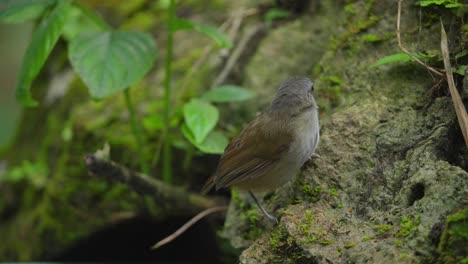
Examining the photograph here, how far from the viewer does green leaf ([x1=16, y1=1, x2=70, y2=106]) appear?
10.6 feet

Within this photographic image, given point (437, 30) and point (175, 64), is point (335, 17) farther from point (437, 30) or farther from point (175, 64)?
point (175, 64)

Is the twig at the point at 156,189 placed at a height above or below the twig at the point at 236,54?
below

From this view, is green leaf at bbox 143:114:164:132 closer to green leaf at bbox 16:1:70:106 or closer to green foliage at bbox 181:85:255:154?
green foliage at bbox 181:85:255:154

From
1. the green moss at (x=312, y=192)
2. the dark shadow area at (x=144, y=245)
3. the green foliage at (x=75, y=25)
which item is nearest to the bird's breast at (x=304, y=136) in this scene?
the green moss at (x=312, y=192)

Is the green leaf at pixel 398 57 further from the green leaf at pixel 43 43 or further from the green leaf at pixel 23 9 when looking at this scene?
the green leaf at pixel 23 9

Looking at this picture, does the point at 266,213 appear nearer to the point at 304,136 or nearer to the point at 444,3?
the point at 304,136

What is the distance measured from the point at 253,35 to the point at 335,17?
76 cm

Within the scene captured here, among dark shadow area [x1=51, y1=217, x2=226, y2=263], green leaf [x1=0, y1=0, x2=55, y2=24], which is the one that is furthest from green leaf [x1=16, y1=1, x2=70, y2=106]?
dark shadow area [x1=51, y1=217, x2=226, y2=263]

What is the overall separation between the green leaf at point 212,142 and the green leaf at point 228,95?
0.24m

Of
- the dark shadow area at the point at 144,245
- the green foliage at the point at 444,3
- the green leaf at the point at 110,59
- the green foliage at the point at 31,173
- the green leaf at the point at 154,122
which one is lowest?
the dark shadow area at the point at 144,245

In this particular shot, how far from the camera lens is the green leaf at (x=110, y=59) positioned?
3.38m

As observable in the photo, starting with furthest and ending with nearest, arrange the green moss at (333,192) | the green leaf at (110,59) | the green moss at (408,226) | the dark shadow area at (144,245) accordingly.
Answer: the dark shadow area at (144,245)
the green leaf at (110,59)
the green moss at (333,192)
the green moss at (408,226)

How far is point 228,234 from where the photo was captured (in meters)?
3.45

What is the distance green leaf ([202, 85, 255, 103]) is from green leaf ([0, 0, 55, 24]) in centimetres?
Result: 118
